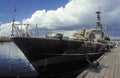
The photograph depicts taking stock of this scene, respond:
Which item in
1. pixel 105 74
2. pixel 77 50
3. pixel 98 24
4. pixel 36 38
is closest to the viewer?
pixel 105 74

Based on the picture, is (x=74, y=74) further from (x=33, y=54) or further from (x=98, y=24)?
(x=98, y=24)

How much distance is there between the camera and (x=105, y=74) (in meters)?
14.2

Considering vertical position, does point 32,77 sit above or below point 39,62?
below

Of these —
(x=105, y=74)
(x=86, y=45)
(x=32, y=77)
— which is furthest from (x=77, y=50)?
(x=105, y=74)

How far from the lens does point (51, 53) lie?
2072 cm

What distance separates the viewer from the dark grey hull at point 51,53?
1960 cm

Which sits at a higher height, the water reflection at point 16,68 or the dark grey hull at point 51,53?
the dark grey hull at point 51,53

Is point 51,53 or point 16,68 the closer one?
point 51,53

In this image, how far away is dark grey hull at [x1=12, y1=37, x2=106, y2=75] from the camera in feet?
64.3

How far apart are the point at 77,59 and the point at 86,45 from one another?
107 inches

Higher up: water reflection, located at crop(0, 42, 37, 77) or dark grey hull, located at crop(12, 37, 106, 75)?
dark grey hull, located at crop(12, 37, 106, 75)

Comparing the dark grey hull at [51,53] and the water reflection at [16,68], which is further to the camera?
the water reflection at [16,68]

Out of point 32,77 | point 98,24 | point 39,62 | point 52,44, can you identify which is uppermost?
point 98,24

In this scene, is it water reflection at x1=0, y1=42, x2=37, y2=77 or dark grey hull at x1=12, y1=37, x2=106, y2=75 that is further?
water reflection at x1=0, y1=42, x2=37, y2=77
